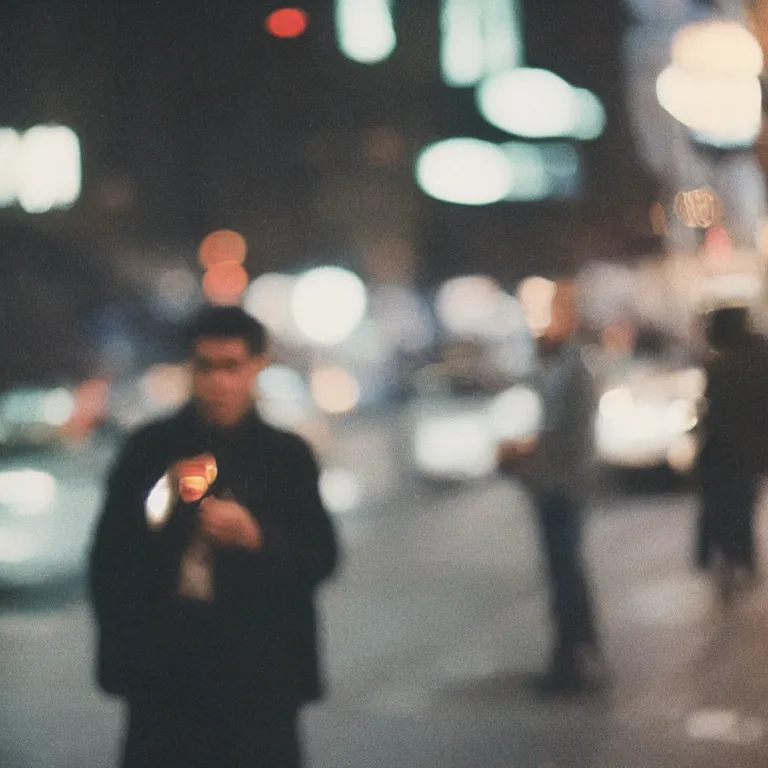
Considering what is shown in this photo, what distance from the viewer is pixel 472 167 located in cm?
1166

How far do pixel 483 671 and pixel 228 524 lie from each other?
3.36 meters

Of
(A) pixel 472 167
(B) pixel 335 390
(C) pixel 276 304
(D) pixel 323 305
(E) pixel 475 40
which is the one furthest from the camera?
(B) pixel 335 390

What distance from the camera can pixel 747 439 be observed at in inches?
248

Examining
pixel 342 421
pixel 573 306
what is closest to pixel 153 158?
pixel 342 421

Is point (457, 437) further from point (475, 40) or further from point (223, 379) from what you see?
point (223, 379)

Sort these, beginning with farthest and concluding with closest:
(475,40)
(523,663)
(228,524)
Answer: (475,40), (523,663), (228,524)

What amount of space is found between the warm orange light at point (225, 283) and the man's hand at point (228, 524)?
3.70m

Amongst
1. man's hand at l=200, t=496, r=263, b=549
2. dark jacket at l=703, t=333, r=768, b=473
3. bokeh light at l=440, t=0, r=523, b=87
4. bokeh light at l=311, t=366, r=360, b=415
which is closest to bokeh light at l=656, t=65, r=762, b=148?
dark jacket at l=703, t=333, r=768, b=473

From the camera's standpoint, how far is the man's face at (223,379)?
3316 millimetres

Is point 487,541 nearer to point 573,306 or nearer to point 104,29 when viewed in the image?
point 573,306

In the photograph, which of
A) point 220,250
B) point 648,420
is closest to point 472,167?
point 220,250

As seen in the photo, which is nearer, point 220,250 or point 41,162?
point 41,162

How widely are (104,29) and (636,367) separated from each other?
5141 mm

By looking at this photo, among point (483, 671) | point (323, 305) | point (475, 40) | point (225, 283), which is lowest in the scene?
point (483, 671)
